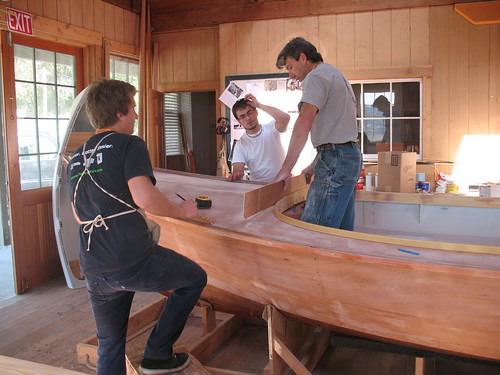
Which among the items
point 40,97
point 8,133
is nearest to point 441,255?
point 8,133

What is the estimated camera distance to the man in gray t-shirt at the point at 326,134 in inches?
90.4

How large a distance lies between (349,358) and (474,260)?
1341mm

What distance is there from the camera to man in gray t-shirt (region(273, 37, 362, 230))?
2.30 m

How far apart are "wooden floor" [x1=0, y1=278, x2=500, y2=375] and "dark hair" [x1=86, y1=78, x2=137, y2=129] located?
1543 millimetres

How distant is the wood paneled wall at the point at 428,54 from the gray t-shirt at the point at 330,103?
290 cm

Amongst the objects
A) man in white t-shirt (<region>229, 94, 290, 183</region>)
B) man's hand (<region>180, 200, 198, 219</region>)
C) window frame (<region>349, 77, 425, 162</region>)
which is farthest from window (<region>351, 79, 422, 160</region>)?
man's hand (<region>180, 200, 198, 219</region>)

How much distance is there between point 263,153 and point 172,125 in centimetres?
429

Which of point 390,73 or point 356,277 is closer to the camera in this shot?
point 356,277

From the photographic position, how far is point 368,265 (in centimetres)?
182

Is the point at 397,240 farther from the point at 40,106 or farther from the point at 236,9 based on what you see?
the point at 236,9

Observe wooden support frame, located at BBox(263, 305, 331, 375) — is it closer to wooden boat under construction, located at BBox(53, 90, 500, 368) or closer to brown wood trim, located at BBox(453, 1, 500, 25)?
wooden boat under construction, located at BBox(53, 90, 500, 368)


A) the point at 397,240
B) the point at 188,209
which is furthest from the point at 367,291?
the point at 188,209

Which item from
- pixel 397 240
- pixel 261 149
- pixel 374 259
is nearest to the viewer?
pixel 374 259

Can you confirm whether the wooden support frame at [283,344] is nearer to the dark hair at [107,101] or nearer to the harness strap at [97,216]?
the harness strap at [97,216]
